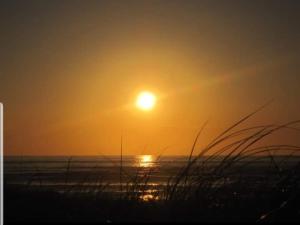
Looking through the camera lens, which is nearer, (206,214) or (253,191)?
(206,214)

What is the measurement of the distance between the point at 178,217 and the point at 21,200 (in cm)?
106

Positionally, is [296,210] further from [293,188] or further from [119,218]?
[119,218]

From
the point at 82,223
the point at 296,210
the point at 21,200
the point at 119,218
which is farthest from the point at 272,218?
the point at 21,200

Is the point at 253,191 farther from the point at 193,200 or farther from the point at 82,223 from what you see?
the point at 82,223

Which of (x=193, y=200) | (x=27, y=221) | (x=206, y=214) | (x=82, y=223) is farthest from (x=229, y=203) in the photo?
(x=27, y=221)

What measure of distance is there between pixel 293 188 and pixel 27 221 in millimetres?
1274

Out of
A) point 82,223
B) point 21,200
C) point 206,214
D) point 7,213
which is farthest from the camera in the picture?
point 21,200

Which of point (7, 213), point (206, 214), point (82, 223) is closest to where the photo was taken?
point (82, 223)

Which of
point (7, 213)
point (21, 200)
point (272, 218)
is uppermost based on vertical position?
point (21, 200)

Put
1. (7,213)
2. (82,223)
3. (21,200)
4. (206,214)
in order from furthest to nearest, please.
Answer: (21,200), (7,213), (206,214), (82,223)

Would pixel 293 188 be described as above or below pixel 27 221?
above

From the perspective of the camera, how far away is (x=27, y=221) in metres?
2.23

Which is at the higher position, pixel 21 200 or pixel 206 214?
pixel 21 200

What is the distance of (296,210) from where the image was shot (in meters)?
2.42
